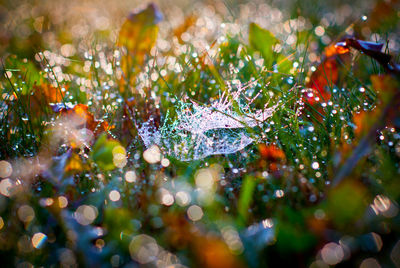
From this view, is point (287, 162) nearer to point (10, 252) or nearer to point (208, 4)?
point (10, 252)

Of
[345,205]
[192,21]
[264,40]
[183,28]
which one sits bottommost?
[345,205]

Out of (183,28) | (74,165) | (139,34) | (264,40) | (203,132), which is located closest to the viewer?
(74,165)

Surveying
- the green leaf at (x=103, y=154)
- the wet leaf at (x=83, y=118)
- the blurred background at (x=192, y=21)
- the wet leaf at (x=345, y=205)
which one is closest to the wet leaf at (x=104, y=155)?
the green leaf at (x=103, y=154)

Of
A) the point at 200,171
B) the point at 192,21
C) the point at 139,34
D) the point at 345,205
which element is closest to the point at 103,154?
the point at 200,171

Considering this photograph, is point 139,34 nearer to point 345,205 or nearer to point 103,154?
point 103,154

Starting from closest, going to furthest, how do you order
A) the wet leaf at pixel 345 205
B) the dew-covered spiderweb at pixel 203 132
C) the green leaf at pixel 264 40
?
the wet leaf at pixel 345 205, the dew-covered spiderweb at pixel 203 132, the green leaf at pixel 264 40

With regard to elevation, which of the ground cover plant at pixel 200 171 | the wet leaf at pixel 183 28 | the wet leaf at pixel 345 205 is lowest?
the wet leaf at pixel 345 205

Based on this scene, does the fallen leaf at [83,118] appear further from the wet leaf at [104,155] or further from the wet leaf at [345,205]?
the wet leaf at [345,205]
